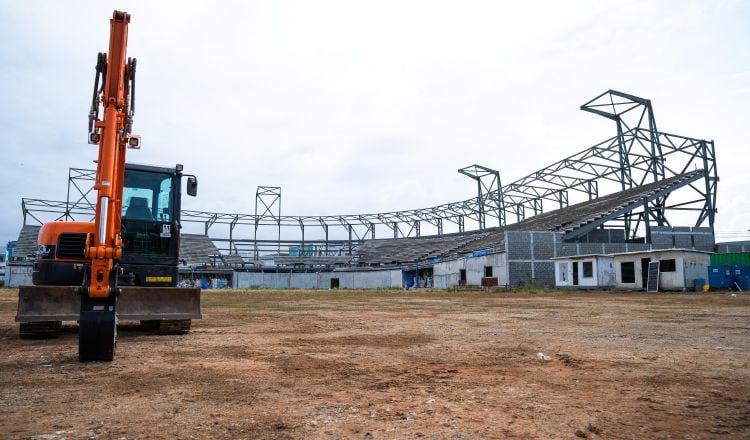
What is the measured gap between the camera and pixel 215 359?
23.7 feet

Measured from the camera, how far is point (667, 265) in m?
31.9

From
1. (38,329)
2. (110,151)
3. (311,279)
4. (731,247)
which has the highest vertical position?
(731,247)

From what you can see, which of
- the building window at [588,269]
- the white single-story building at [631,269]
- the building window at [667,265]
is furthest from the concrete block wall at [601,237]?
the building window at [667,265]

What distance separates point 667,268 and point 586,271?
17.5 feet

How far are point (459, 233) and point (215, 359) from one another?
2427 inches

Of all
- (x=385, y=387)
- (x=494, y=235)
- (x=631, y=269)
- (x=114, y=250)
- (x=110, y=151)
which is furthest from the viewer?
(x=494, y=235)

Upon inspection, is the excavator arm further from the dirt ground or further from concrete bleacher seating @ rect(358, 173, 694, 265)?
concrete bleacher seating @ rect(358, 173, 694, 265)

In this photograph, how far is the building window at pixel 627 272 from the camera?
3415cm

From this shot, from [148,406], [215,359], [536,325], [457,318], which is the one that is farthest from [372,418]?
[457,318]

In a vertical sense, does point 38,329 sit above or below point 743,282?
below

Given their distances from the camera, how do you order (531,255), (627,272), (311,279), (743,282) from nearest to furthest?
(743,282), (627,272), (531,255), (311,279)

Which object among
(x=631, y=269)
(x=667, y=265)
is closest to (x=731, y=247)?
(x=631, y=269)

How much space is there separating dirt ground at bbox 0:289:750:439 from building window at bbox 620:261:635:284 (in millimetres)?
26368

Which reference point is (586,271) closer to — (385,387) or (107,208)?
(385,387)
